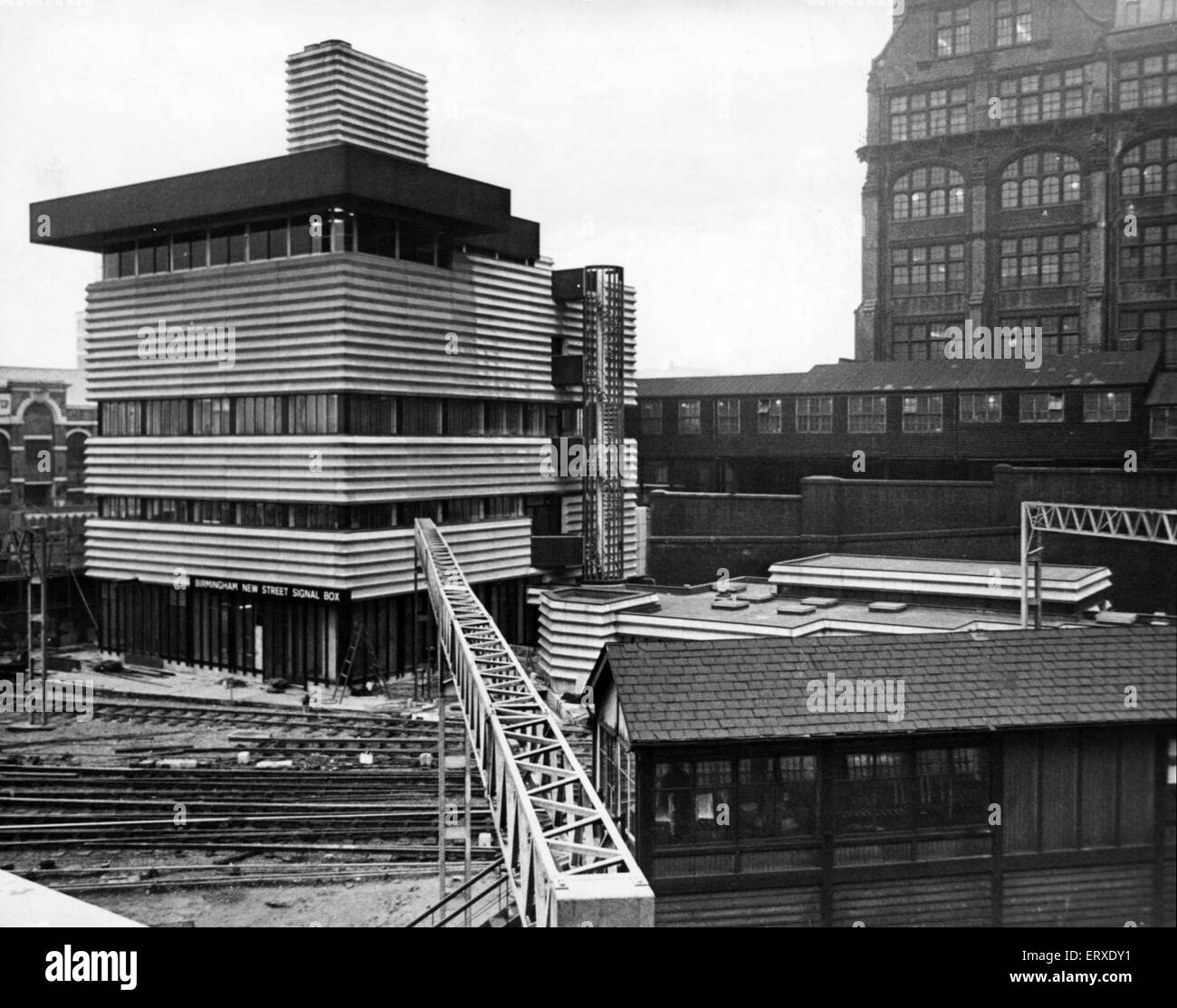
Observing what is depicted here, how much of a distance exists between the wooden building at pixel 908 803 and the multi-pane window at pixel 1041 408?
9.56 meters

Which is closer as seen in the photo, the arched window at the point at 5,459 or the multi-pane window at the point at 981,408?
the multi-pane window at the point at 981,408

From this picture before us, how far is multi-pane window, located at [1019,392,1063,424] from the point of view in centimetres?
2106

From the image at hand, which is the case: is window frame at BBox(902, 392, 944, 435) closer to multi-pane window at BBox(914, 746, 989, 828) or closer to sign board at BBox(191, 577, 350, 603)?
multi-pane window at BBox(914, 746, 989, 828)

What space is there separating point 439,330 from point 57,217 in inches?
475


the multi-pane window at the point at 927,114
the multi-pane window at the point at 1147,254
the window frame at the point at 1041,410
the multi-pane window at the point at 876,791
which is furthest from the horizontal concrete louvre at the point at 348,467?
the multi-pane window at the point at 876,791

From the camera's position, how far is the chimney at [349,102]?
26.7 metres

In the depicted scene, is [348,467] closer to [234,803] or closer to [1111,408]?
[234,803]

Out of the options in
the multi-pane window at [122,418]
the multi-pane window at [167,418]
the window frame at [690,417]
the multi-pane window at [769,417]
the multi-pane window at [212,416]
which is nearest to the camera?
the multi-pane window at [769,417]

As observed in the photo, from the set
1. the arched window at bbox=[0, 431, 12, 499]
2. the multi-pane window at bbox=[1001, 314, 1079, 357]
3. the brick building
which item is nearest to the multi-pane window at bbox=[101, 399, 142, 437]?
the arched window at bbox=[0, 431, 12, 499]

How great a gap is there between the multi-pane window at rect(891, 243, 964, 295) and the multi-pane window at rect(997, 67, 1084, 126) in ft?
8.36

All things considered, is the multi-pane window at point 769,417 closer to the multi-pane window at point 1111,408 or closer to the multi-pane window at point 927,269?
the multi-pane window at point 927,269

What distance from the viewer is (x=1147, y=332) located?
724 inches

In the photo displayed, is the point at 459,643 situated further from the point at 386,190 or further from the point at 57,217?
the point at 57,217

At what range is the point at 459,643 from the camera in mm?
14852
